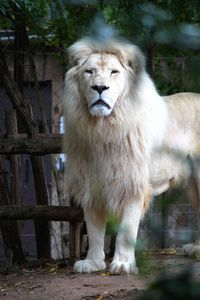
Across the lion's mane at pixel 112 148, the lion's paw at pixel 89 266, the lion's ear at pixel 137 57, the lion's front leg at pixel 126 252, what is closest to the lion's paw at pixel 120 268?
the lion's front leg at pixel 126 252

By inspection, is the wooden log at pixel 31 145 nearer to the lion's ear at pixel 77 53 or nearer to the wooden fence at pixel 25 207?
the wooden fence at pixel 25 207

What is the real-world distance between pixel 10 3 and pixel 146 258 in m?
4.27

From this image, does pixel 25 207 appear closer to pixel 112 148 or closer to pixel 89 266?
pixel 89 266

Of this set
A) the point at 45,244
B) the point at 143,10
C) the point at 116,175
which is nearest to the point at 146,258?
the point at 143,10

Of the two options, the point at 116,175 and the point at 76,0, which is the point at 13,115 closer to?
the point at 116,175

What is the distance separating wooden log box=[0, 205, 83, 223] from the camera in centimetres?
555

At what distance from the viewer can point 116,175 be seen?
15.5 feet

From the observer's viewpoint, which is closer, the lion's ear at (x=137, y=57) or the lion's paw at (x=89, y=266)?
the lion's ear at (x=137, y=57)

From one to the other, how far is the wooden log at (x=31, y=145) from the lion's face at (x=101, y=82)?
2.97 ft

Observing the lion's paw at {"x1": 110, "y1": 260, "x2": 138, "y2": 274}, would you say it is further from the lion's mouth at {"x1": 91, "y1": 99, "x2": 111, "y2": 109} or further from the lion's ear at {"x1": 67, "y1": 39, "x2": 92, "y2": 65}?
the lion's ear at {"x1": 67, "y1": 39, "x2": 92, "y2": 65}

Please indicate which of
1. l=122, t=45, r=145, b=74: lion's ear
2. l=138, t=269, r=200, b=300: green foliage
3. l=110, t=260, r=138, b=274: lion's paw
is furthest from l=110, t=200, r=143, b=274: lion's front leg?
l=138, t=269, r=200, b=300: green foliage

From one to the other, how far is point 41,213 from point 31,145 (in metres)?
0.58

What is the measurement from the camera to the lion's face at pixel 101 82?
181 inches

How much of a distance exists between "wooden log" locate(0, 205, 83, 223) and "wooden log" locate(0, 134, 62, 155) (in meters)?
0.48
